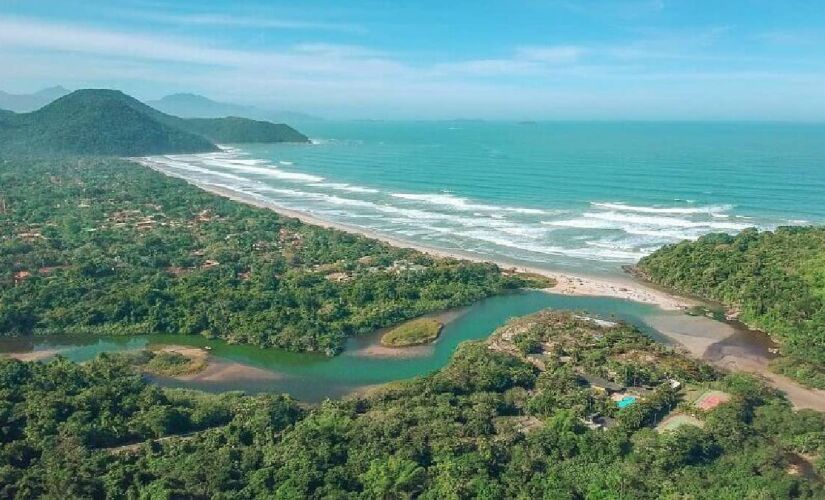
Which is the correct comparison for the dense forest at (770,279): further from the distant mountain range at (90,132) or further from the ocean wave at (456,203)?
the distant mountain range at (90,132)

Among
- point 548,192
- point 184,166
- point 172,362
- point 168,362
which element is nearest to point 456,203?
point 548,192

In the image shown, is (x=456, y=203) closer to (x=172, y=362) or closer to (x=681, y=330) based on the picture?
(x=681, y=330)

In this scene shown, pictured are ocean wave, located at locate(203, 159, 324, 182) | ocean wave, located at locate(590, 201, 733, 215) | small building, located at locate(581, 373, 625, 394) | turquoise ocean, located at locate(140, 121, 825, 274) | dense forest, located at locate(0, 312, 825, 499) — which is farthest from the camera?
ocean wave, located at locate(203, 159, 324, 182)

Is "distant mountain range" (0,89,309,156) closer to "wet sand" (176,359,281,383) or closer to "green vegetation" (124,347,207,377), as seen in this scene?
"green vegetation" (124,347,207,377)

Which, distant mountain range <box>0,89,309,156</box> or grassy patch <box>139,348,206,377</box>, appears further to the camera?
distant mountain range <box>0,89,309,156</box>

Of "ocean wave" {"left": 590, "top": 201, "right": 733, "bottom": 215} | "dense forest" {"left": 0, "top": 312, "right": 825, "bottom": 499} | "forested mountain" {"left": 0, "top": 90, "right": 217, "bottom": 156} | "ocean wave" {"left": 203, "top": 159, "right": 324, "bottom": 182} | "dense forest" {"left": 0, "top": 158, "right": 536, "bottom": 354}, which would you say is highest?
"forested mountain" {"left": 0, "top": 90, "right": 217, "bottom": 156}

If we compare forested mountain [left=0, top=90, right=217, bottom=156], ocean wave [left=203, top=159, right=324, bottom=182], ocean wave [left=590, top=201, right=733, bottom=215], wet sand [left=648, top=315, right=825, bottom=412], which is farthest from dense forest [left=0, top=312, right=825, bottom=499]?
forested mountain [left=0, top=90, right=217, bottom=156]

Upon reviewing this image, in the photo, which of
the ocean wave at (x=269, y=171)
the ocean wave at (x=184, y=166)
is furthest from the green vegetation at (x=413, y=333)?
the ocean wave at (x=184, y=166)
